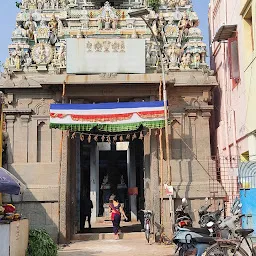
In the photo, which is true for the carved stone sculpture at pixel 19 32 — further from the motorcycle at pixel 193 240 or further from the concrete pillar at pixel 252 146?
the motorcycle at pixel 193 240

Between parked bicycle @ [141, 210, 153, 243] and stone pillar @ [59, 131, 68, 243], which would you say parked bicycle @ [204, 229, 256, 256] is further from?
stone pillar @ [59, 131, 68, 243]

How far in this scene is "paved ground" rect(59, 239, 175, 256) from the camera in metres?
12.2

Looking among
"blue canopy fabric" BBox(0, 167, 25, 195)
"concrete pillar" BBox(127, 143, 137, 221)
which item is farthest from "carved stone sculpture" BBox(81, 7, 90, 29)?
"blue canopy fabric" BBox(0, 167, 25, 195)

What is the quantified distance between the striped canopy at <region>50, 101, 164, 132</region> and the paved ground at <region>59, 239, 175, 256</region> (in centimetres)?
361

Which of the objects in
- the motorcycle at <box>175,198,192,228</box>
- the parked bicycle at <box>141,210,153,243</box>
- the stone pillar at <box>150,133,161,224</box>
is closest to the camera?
the motorcycle at <box>175,198,192,228</box>

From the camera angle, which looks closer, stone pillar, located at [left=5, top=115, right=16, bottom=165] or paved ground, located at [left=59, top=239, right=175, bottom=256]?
paved ground, located at [left=59, top=239, right=175, bottom=256]

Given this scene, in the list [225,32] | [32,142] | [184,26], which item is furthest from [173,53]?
[32,142]

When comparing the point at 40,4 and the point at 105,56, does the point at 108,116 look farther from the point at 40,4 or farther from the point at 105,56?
the point at 40,4

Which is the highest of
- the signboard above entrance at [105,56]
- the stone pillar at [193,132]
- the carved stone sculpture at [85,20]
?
the carved stone sculpture at [85,20]

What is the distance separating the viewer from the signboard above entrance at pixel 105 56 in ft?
50.7

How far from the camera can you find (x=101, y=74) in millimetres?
15383

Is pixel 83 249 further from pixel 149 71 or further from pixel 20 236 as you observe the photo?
pixel 149 71

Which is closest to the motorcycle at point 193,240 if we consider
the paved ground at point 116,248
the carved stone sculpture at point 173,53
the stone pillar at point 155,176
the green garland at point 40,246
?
the paved ground at point 116,248

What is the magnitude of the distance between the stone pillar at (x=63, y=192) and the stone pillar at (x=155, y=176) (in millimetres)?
2863
